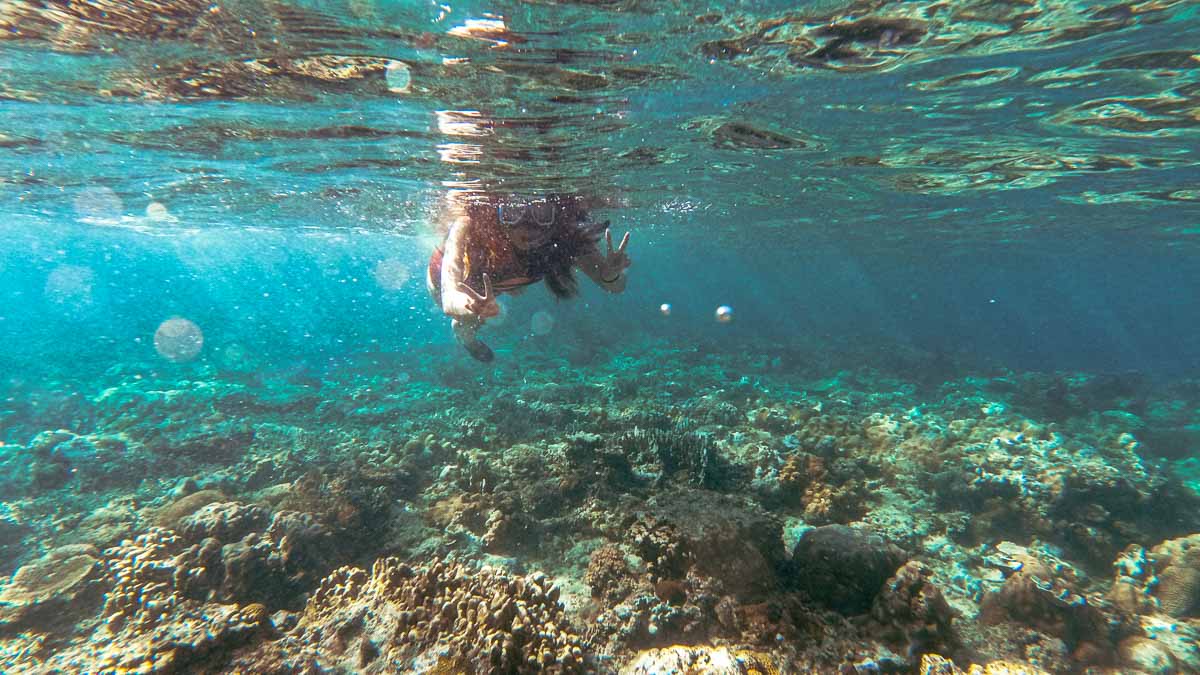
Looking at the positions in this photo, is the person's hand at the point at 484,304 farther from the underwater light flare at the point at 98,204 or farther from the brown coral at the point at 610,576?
the underwater light flare at the point at 98,204

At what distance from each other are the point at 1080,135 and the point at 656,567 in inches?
576

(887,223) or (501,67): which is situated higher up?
(501,67)

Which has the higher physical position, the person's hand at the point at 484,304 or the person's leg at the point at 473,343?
the person's hand at the point at 484,304

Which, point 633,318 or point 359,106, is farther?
point 633,318

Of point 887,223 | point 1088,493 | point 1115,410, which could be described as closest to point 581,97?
point 1088,493

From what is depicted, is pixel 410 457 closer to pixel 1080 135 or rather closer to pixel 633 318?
pixel 1080 135

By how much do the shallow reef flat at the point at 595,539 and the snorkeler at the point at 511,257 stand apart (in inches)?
111

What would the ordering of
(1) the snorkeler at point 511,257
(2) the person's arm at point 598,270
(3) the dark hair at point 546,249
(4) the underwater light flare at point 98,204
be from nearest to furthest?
(1) the snorkeler at point 511,257, (3) the dark hair at point 546,249, (2) the person's arm at point 598,270, (4) the underwater light flare at point 98,204

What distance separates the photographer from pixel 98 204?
68.7 feet

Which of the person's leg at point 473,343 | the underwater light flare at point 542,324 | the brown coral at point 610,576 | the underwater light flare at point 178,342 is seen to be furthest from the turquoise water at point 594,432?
the underwater light flare at point 542,324

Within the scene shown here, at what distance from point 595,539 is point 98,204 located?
88.0 ft

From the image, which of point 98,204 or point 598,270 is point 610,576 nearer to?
point 598,270

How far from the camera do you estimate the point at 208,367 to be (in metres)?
23.5

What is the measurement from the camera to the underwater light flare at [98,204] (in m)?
18.0
